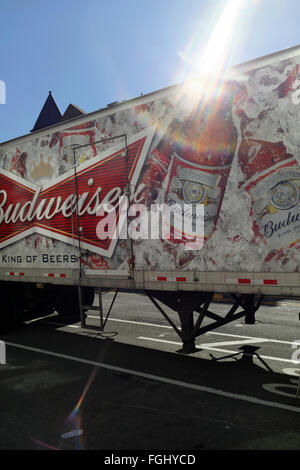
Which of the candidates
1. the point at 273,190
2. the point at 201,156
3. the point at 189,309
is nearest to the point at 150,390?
the point at 189,309

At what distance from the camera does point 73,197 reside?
26.0 feet

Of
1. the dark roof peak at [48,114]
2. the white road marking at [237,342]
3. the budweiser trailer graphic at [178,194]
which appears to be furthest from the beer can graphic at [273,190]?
the dark roof peak at [48,114]

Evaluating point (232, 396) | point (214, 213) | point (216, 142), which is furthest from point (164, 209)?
point (232, 396)

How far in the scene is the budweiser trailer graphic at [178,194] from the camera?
214 inches

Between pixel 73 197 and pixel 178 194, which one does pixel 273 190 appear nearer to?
pixel 178 194

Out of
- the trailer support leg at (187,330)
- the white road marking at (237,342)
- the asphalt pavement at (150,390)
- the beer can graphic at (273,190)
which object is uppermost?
the beer can graphic at (273,190)

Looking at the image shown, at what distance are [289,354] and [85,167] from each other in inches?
216

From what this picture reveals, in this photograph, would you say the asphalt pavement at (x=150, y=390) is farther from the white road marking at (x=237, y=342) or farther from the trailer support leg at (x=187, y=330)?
the trailer support leg at (x=187, y=330)

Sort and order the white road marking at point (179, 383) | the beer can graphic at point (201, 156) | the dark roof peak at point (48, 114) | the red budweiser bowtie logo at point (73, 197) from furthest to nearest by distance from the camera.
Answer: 1. the dark roof peak at point (48, 114)
2. the red budweiser bowtie logo at point (73, 197)
3. the beer can graphic at point (201, 156)
4. the white road marking at point (179, 383)

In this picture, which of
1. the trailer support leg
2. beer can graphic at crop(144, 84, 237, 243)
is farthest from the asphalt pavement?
beer can graphic at crop(144, 84, 237, 243)

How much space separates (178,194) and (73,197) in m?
2.60

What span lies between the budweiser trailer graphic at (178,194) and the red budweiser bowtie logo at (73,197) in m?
0.02

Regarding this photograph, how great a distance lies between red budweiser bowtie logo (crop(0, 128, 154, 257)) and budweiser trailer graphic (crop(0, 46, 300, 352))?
0.08ft

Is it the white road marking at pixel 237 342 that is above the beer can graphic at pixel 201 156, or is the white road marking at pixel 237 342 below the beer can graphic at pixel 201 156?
below
